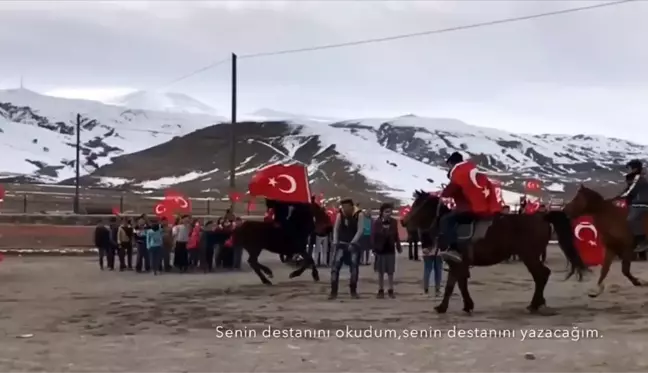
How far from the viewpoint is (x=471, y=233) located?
1408 centimetres

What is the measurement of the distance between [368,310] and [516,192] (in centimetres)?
13558

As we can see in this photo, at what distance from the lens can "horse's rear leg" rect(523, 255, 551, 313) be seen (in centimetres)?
1423

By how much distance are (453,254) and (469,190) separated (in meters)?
1.08

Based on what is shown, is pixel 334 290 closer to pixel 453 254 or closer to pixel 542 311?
pixel 453 254

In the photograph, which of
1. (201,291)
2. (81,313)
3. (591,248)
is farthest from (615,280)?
(81,313)

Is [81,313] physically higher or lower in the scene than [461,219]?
lower

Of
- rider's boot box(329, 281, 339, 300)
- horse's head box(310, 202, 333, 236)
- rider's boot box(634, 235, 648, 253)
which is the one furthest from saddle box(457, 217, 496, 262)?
horse's head box(310, 202, 333, 236)

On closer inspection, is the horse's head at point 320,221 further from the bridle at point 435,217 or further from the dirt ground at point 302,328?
the bridle at point 435,217

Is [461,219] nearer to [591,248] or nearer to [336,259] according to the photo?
[336,259]

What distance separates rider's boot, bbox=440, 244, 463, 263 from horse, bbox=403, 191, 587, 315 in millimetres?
89

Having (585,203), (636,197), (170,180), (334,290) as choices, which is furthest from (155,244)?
(170,180)

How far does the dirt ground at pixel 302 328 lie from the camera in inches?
381

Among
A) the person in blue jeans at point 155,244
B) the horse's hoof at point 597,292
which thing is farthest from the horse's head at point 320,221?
the horse's hoof at point 597,292

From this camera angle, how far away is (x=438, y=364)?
376 inches
